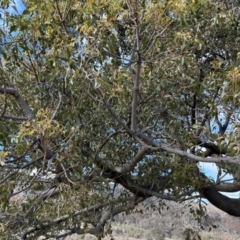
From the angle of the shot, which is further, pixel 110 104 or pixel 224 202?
pixel 224 202

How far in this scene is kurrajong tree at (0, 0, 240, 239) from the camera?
3305 mm

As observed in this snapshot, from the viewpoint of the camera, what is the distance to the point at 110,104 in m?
4.25

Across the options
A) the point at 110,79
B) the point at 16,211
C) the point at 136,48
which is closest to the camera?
the point at 136,48

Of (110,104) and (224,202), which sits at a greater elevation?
(110,104)

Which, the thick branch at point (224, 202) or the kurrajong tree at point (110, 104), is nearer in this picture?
the kurrajong tree at point (110, 104)

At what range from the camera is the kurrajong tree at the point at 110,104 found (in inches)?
130

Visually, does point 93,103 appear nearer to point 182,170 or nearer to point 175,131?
point 175,131

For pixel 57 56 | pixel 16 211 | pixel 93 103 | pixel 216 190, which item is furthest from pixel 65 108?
pixel 216 190

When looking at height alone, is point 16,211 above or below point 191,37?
below

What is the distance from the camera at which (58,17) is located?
336 cm

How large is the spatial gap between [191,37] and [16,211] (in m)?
3.04

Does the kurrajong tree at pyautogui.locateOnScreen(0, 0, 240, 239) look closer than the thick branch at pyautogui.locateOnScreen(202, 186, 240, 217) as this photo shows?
Yes

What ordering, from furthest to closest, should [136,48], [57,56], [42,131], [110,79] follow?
[110,79] → [136,48] → [57,56] → [42,131]

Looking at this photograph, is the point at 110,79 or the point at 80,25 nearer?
the point at 80,25
